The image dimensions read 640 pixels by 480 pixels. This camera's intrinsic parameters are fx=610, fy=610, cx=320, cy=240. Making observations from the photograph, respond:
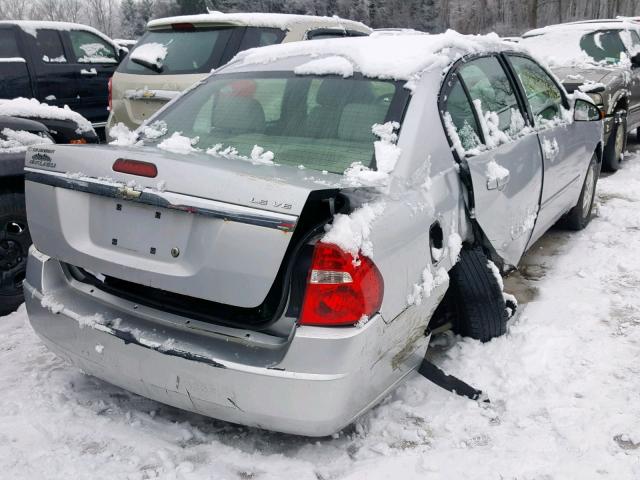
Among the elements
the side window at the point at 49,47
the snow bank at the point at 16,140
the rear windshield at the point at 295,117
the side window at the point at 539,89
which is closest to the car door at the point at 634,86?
the side window at the point at 539,89

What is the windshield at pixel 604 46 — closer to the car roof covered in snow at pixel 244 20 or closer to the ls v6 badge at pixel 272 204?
the car roof covered in snow at pixel 244 20

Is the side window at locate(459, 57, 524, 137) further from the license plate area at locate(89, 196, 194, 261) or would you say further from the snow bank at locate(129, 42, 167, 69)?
the snow bank at locate(129, 42, 167, 69)

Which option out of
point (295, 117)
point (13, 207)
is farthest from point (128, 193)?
point (13, 207)

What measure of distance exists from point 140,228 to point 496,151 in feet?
6.37

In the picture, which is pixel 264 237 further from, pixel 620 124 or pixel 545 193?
pixel 620 124

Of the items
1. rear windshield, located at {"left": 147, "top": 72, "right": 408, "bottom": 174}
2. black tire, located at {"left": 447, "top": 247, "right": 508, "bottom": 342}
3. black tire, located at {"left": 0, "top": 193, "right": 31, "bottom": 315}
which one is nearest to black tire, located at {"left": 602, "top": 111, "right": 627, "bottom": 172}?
black tire, located at {"left": 447, "top": 247, "right": 508, "bottom": 342}

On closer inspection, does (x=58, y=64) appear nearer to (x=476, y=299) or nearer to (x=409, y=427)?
(x=476, y=299)

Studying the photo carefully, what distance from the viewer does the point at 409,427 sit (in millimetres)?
2648

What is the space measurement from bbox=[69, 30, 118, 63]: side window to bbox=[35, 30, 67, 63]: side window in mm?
203

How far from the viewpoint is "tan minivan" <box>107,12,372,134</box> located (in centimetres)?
570

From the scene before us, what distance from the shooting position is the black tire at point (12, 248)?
12.3ft

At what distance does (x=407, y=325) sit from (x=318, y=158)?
2.69ft

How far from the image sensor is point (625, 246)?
491 centimetres

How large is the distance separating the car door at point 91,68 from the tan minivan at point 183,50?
2.36 metres
